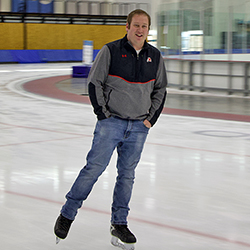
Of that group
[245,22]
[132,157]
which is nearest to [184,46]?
[245,22]

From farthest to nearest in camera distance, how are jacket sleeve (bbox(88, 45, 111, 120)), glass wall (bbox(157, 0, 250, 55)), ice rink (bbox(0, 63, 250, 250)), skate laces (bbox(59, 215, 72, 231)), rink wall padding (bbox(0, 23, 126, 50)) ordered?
1. rink wall padding (bbox(0, 23, 126, 50))
2. glass wall (bbox(157, 0, 250, 55))
3. ice rink (bbox(0, 63, 250, 250))
4. skate laces (bbox(59, 215, 72, 231))
5. jacket sleeve (bbox(88, 45, 111, 120))

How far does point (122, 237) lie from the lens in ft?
13.0

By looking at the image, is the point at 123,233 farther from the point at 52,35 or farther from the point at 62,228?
the point at 52,35

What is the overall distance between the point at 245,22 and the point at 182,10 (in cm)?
316

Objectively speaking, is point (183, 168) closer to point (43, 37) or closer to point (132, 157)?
point (132, 157)

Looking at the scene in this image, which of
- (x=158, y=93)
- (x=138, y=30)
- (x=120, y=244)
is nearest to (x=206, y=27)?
(x=158, y=93)

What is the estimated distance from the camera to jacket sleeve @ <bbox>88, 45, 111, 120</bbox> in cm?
390

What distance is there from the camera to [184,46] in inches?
814

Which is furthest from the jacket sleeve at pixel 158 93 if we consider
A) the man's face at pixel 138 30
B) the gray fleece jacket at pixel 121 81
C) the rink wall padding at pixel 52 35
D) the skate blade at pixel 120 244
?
the rink wall padding at pixel 52 35

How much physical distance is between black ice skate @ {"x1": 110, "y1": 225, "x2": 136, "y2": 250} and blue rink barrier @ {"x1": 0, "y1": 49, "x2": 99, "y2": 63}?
116 feet

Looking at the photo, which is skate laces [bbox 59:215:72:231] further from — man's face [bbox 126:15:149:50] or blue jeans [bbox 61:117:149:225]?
man's face [bbox 126:15:149:50]

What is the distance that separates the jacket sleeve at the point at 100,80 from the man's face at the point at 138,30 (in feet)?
0.71

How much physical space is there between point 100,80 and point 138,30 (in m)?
0.48

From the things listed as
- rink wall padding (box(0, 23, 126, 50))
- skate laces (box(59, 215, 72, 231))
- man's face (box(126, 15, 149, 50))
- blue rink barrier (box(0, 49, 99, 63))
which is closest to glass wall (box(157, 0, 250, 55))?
man's face (box(126, 15, 149, 50))
